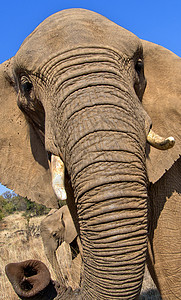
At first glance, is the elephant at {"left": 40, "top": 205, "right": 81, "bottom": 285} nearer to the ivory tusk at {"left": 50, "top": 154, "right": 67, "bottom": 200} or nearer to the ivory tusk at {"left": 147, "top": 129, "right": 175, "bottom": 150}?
the ivory tusk at {"left": 50, "top": 154, "right": 67, "bottom": 200}

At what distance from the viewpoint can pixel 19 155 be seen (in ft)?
9.53

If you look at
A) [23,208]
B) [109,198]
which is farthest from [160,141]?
[23,208]

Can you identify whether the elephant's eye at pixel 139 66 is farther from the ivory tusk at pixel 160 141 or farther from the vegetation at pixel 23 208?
the vegetation at pixel 23 208

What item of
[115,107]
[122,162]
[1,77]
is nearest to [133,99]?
[115,107]

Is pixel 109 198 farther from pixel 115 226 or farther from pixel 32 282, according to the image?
pixel 32 282

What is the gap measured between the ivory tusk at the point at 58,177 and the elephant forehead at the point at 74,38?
696mm

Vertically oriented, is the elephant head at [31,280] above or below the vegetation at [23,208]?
above

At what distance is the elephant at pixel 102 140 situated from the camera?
4.99ft

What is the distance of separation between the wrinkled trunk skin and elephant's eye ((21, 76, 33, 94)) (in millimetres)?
583

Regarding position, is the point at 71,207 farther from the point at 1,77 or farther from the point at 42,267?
the point at 1,77

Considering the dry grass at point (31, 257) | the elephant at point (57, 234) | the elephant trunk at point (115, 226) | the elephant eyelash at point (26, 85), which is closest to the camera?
the elephant trunk at point (115, 226)

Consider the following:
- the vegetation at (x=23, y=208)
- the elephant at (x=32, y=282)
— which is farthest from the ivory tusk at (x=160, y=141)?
the vegetation at (x=23, y=208)

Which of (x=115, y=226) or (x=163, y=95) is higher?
(x=163, y=95)

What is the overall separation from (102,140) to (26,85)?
0.98 meters
